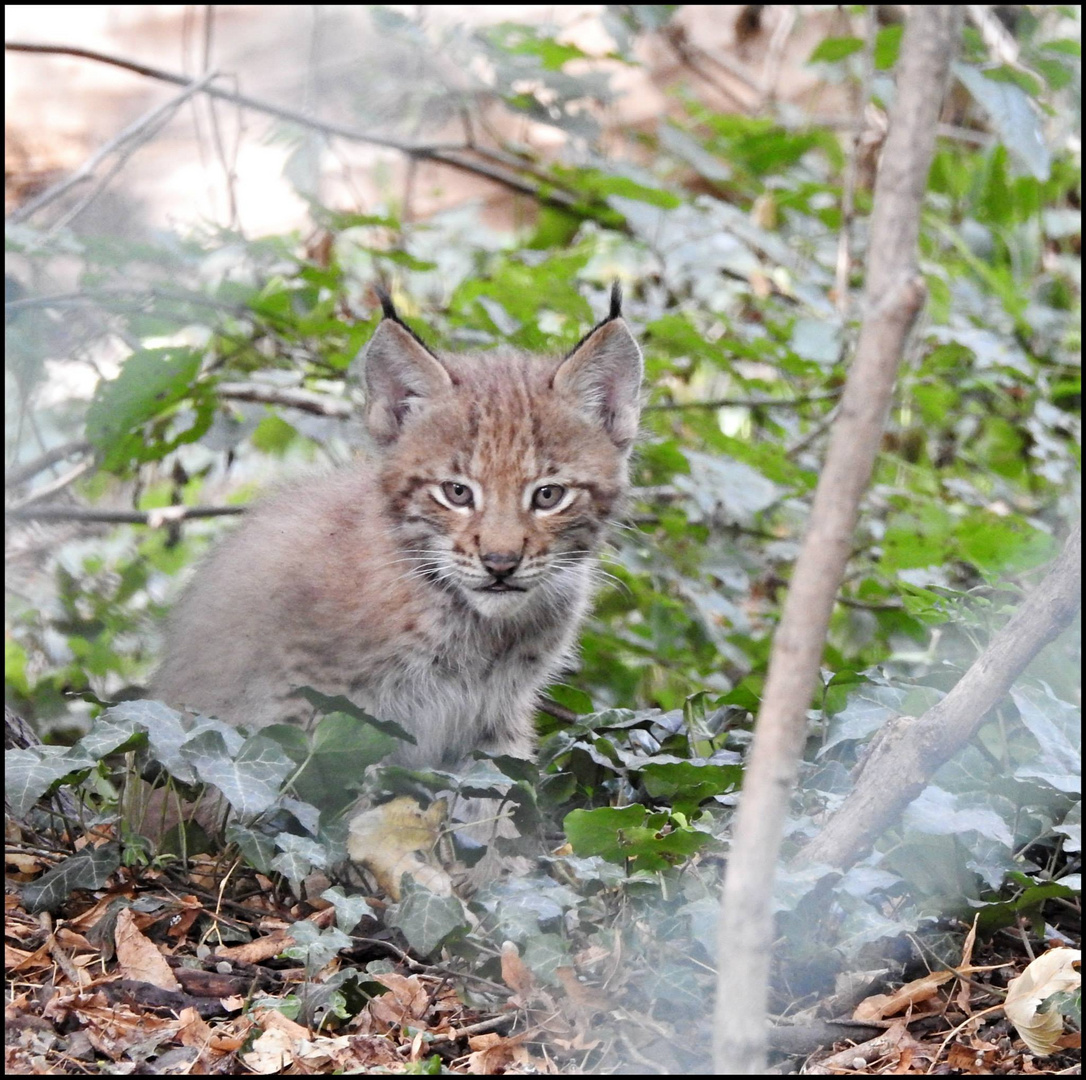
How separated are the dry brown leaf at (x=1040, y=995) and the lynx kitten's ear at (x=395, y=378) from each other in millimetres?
2437

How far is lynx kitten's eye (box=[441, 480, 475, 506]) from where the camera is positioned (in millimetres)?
4086

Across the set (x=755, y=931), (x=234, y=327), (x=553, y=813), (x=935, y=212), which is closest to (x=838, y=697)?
(x=553, y=813)

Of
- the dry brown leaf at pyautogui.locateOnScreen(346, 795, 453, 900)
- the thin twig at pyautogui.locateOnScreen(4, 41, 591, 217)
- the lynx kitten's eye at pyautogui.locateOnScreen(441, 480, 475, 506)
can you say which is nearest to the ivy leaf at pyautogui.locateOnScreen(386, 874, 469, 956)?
the dry brown leaf at pyautogui.locateOnScreen(346, 795, 453, 900)

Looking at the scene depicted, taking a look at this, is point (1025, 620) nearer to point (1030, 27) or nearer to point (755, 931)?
point (755, 931)

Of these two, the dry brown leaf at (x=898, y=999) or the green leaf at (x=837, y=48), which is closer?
the dry brown leaf at (x=898, y=999)

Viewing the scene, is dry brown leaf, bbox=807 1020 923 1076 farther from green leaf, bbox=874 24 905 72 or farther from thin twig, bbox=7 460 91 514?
green leaf, bbox=874 24 905 72

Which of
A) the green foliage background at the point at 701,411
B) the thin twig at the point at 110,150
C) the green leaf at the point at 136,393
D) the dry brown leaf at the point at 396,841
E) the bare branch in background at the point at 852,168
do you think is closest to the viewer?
the dry brown leaf at the point at 396,841

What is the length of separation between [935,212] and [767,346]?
13.5ft

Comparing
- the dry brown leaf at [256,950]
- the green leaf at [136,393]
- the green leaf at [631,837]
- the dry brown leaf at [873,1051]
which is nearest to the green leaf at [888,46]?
the green leaf at [136,393]

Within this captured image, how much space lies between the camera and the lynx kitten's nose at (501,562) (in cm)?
387

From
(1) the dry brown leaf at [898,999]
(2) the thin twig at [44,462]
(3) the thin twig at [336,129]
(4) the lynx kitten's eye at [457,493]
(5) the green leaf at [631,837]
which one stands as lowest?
(1) the dry brown leaf at [898,999]

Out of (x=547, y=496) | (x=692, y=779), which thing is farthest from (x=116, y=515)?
(x=692, y=779)

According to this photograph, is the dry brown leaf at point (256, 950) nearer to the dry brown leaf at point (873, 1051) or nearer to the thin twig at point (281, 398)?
the dry brown leaf at point (873, 1051)

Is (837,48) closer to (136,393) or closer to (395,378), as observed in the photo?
(395,378)
